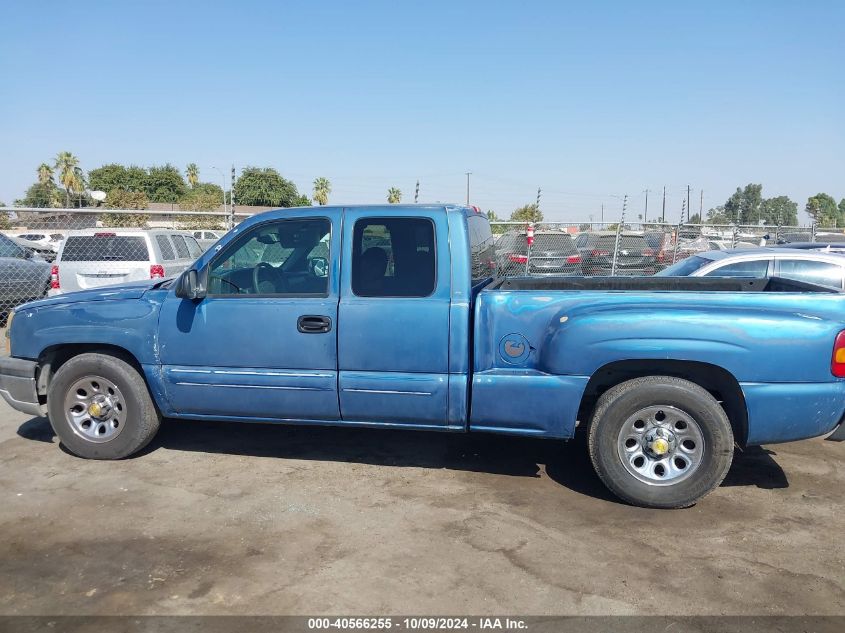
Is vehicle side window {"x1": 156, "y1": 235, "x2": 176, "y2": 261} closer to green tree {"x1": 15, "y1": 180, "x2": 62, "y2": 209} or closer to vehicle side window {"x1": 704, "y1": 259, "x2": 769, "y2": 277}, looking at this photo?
vehicle side window {"x1": 704, "y1": 259, "x2": 769, "y2": 277}

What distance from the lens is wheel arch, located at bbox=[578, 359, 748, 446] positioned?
14.3ft

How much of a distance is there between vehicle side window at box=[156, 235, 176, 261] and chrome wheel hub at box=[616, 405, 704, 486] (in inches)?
340

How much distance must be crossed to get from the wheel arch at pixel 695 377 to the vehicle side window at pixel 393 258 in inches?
51.1

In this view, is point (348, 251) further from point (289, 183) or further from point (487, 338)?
point (289, 183)

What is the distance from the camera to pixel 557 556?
382 centimetres

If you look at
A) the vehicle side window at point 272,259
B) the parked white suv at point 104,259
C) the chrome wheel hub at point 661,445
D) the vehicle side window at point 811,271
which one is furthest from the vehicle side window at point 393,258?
the parked white suv at point 104,259

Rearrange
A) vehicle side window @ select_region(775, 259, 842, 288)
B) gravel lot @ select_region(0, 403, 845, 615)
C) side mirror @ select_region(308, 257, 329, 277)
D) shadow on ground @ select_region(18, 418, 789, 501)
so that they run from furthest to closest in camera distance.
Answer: vehicle side window @ select_region(775, 259, 842, 288) < shadow on ground @ select_region(18, 418, 789, 501) < side mirror @ select_region(308, 257, 329, 277) < gravel lot @ select_region(0, 403, 845, 615)

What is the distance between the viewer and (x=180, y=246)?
1207 cm

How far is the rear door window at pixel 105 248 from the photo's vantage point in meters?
10.5

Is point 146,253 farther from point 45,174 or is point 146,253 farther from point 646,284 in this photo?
point 45,174

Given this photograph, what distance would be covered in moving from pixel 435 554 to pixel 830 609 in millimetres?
1964

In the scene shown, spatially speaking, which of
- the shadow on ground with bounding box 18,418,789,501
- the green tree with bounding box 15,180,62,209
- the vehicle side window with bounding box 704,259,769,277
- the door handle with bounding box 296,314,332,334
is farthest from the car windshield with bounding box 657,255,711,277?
the green tree with bounding box 15,180,62,209

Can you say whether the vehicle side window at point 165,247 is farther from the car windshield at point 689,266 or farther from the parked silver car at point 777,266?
the parked silver car at point 777,266

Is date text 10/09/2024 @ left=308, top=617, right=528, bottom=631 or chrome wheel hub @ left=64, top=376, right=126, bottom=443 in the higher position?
chrome wheel hub @ left=64, top=376, right=126, bottom=443
